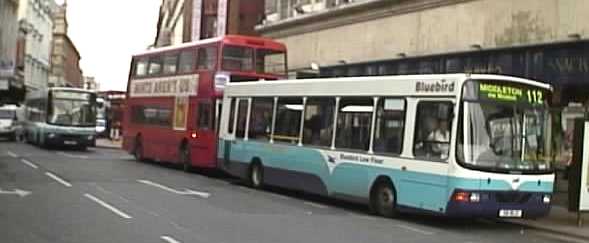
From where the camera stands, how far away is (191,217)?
14953mm

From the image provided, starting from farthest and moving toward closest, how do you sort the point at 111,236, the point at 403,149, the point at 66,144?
the point at 66,144 → the point at 403,149 → the point at 111,236

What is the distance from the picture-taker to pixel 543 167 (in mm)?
16078

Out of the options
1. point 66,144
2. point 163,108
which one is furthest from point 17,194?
point 66,144

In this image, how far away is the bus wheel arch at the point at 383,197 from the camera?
55.7ft

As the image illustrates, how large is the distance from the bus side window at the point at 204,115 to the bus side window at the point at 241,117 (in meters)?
3.44

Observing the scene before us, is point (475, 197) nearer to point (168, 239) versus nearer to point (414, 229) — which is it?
point (414, 229)

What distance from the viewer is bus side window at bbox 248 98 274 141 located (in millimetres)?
21938

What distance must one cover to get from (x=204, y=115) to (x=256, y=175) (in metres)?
5.18

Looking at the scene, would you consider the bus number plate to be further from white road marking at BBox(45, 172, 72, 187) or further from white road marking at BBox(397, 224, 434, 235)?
white road marking at BBox(45, 172, 72, 187)

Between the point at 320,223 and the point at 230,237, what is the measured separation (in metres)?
2.99

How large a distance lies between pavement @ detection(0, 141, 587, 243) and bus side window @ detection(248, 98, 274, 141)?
138 cm

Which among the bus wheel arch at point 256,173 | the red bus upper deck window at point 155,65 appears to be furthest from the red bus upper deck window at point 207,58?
the bus wheel arch at point 256,173

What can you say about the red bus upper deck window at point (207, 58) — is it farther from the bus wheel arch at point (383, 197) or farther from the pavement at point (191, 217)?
the bus wheel arch at point (383, 197)

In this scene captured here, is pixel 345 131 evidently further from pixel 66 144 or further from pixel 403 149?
pixel 66 144
